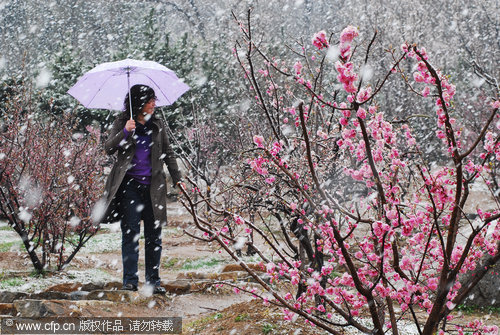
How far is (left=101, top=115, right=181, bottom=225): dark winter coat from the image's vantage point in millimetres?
4449

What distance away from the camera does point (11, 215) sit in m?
6.11

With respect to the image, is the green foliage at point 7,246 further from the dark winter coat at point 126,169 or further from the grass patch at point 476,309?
the grass patch at point 476,309

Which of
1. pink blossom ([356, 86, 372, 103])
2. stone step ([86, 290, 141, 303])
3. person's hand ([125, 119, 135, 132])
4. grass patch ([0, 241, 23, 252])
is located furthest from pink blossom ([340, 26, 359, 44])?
grass patch ([0, 241, 23, 252])

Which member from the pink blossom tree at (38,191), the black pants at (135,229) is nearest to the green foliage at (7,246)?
the pink blossom tree at (38,191)

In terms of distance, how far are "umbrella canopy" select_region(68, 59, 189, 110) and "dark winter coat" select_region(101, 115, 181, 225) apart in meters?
0.63

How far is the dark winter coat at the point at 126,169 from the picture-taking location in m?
4.45

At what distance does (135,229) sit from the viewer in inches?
177

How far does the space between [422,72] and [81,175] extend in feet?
21.0

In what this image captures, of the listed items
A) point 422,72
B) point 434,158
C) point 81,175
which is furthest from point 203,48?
point 422,72

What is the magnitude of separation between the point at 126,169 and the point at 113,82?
1.31 meters

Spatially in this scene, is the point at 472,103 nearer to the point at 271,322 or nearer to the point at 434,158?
the point at 434,158

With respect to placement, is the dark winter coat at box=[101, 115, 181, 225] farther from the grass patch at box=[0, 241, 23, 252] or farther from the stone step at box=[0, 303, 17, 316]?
the grass patch at box=[0, 241, 23, 252]

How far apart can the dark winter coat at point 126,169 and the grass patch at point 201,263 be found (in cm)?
370

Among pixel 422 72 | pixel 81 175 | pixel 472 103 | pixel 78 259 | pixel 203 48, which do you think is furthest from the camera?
pixel 203 48
